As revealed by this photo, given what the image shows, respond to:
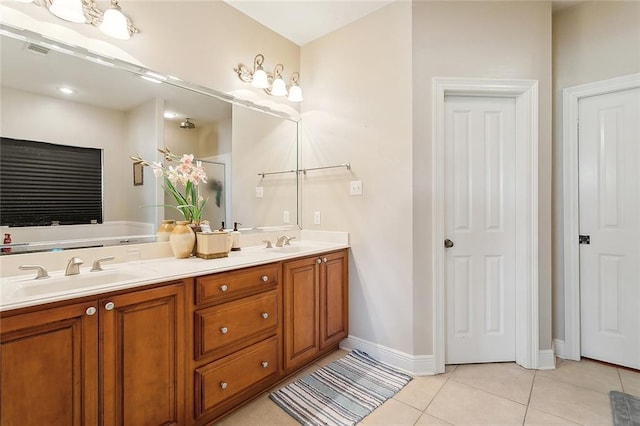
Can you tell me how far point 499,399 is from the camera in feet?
5.96

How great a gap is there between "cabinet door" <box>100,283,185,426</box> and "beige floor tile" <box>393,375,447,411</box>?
1.29m

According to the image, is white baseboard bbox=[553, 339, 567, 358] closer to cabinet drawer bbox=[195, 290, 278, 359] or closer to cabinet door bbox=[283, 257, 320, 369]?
cabinet door bbox=[283, 257, 320, 369]

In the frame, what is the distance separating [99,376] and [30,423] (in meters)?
0.21

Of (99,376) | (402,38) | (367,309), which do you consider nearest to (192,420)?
(99,376)

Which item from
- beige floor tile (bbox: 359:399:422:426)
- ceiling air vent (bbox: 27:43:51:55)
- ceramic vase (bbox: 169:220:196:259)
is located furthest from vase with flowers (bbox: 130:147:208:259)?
beige floor tile (bbox: 359:399:422:426)

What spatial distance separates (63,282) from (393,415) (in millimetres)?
1856

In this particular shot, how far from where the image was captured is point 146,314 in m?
1.31

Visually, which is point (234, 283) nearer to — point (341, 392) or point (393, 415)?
point (341, 392)

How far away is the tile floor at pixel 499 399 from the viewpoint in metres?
1.65

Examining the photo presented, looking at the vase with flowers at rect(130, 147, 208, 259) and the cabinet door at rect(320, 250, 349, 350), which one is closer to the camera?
the vase with flowers at rect(130, 147, 208, 259)

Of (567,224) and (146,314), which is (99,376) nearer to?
(146,314)

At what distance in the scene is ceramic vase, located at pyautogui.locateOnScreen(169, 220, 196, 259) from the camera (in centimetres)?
180

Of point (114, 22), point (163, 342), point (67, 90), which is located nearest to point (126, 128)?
point (67, 90)

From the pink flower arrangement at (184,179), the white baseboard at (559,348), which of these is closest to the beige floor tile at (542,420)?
the white baseboard at (559,348)
